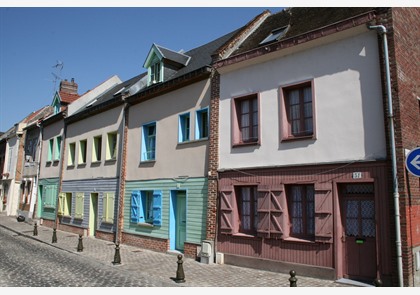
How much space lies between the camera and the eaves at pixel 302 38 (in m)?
9.09

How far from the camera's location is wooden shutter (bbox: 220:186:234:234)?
1141 cm

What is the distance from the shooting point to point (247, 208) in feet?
37.2

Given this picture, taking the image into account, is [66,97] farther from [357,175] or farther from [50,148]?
[357,175]

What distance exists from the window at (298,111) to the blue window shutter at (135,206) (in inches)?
295

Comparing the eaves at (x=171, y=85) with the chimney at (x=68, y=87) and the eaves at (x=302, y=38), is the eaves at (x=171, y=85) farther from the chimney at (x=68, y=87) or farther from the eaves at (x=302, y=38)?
the chimney at (x=68, y=87)

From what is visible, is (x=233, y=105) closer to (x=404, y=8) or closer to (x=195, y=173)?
(x=195, y=173)

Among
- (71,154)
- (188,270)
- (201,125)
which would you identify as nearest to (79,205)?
(71,154)

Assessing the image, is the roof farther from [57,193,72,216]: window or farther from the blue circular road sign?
[57,193,72,216]: window

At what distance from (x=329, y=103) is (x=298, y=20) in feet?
14.1

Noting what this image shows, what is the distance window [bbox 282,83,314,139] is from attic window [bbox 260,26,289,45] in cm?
226

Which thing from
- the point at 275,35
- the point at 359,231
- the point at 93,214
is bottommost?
the point at 93,214

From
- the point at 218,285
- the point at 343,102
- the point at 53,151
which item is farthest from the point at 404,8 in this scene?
the point at 53,151

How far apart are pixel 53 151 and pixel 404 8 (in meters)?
21.1

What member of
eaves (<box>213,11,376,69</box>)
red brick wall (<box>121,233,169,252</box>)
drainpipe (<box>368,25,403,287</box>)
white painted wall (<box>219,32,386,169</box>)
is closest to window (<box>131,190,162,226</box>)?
red brick wall (<box>121,233,169,252</box>)
